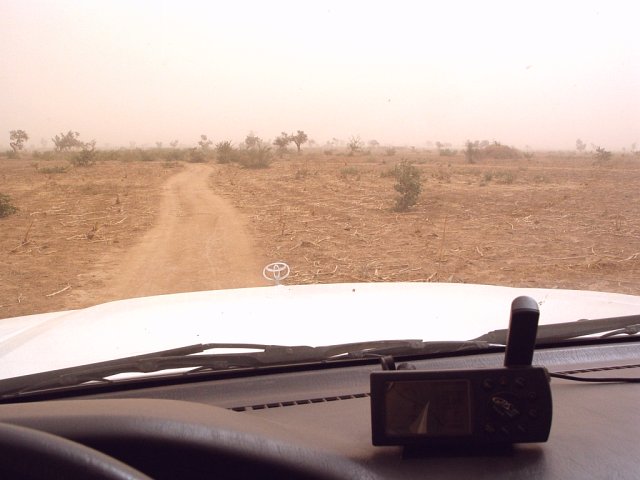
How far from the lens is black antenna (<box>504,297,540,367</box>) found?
2145 millimetres

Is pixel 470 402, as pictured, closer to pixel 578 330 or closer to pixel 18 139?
pixel 578 330

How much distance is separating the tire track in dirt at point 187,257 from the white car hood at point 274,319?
302 cm

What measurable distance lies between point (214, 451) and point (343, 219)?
10.5 metres

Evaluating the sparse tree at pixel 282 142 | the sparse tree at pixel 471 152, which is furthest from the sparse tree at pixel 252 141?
the sparse tree at pixel 471 152

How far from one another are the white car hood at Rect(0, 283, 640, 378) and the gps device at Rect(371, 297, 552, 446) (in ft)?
4.52

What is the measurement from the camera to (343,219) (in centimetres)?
1241

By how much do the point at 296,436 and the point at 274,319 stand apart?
1.77 metres

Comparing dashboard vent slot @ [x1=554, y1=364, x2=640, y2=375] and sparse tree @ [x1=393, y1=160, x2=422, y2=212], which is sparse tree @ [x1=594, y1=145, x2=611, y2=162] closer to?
sparse tree @ [x1=393, y1=160, x2=422, y2=212]

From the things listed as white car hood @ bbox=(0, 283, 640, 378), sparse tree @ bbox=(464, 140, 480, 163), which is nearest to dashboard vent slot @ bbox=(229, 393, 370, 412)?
white car hood @ bbox=(0, 283, 640, 378)

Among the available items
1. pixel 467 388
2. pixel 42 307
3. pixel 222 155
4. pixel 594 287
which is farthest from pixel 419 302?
pixel 222 155

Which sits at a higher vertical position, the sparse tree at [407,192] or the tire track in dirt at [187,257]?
the sparse tree at [407,192]

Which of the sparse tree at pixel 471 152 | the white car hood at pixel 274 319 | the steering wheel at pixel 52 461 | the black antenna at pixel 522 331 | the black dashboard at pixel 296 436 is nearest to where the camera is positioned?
the steering wheel at pixel 52 461

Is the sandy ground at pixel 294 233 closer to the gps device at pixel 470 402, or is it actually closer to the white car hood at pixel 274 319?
the white car hood at pixel 274 319

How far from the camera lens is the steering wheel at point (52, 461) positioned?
134 cm
